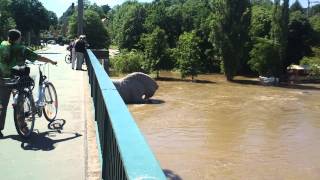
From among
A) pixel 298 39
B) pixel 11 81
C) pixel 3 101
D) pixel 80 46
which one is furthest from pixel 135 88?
pixel 298 39

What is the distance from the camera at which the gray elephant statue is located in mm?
32259

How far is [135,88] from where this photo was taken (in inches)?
1284

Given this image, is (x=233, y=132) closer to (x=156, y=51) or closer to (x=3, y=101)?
(x=3, y=101)

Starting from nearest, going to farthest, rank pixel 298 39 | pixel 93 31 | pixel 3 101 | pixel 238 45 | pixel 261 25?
→ pixel 3 101
pixel 238 45
pixel 298 39
pixel 261 25
pixel 93 31

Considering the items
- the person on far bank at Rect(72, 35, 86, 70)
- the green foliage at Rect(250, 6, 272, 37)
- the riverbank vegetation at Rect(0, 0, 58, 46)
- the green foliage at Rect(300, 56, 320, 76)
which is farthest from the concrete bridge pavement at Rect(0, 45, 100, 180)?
the riverbank vegetation at Rect(0, 0, 58, 46)

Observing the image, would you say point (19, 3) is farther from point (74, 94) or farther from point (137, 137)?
point (137, 137)

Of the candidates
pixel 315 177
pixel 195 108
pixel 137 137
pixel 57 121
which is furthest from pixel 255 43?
pixel 137 137

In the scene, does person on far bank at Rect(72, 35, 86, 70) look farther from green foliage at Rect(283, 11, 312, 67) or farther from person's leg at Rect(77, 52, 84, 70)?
green foliage at Rect(283, 11, 312, 67)

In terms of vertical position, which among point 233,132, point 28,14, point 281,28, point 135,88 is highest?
point 28,14

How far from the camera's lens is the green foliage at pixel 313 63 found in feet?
173

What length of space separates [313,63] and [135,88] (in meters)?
26.4

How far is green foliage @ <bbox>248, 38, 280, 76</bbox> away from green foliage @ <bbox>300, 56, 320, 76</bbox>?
3.08m

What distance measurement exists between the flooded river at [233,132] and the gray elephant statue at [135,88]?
3.37 feet

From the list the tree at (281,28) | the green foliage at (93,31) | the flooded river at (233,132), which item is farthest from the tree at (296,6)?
the flooded river at (233,132)
